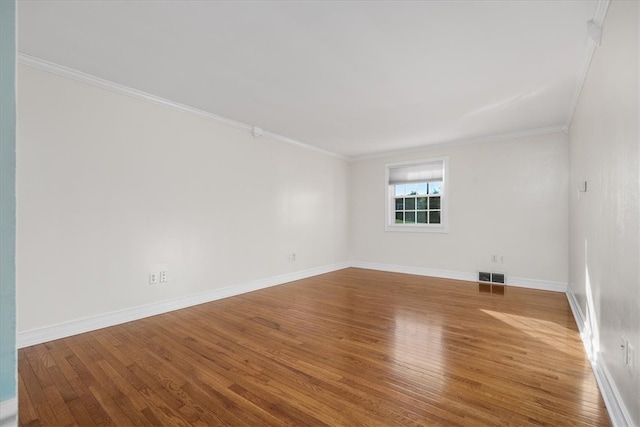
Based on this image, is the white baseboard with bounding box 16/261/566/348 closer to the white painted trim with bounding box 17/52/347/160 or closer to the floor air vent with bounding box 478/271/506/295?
the floor air vent with bounding box 478/271/506/295

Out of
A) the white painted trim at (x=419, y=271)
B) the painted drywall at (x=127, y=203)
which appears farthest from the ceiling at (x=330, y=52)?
the white painted trim at (x=419, y=271)

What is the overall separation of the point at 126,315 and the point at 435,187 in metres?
5.10

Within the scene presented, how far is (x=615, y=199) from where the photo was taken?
170 cm

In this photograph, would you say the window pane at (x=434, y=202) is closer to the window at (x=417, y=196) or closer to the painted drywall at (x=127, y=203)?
the window at (x=417, y=196)

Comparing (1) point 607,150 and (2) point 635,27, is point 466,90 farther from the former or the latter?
(2) point 635,27

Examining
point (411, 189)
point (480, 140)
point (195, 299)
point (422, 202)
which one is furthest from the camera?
point (411, 189)

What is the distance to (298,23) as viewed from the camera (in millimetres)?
2133

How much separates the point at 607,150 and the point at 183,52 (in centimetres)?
314

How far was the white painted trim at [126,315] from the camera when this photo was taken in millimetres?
2580

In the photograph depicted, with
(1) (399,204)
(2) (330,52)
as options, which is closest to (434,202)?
(1) (399,204)

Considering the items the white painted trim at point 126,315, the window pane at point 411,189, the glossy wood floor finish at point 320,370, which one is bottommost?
the glossy wood floor finish at point 320,370

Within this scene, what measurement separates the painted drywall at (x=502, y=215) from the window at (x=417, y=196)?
14 centimetres
